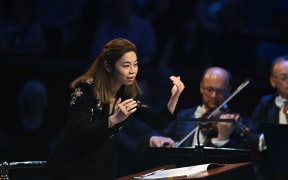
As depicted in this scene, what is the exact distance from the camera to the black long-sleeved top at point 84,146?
182 inches

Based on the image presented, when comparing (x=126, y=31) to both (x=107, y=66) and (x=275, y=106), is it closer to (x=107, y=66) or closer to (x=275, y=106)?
(x=275, y=106)

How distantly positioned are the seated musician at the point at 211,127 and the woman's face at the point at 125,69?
48.9 inches

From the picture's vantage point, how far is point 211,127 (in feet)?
20.8

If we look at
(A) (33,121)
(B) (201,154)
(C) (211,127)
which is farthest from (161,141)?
(A) (33,121)

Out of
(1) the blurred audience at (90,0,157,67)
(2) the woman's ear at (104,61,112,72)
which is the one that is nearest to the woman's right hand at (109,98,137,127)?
(2) the woman's ear at (104,61,112,72)

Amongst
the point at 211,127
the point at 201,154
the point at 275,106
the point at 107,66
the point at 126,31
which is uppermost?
the point at 126,31

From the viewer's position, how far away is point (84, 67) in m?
7.80

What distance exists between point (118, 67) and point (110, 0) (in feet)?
12.4

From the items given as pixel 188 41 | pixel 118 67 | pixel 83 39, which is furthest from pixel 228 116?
pixel 83 39

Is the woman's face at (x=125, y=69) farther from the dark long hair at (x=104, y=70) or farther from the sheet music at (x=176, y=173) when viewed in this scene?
the sheet music at (x=176, y=173)

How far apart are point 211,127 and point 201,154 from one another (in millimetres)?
1036

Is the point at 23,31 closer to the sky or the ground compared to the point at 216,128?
closer to the sky

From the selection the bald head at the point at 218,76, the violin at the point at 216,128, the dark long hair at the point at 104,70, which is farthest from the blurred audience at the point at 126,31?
Result: the dark long hair at the point at 104,70

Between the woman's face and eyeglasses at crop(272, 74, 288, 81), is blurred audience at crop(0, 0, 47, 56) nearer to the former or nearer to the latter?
eyeglasses at crop(272, 74, 288, 81)
